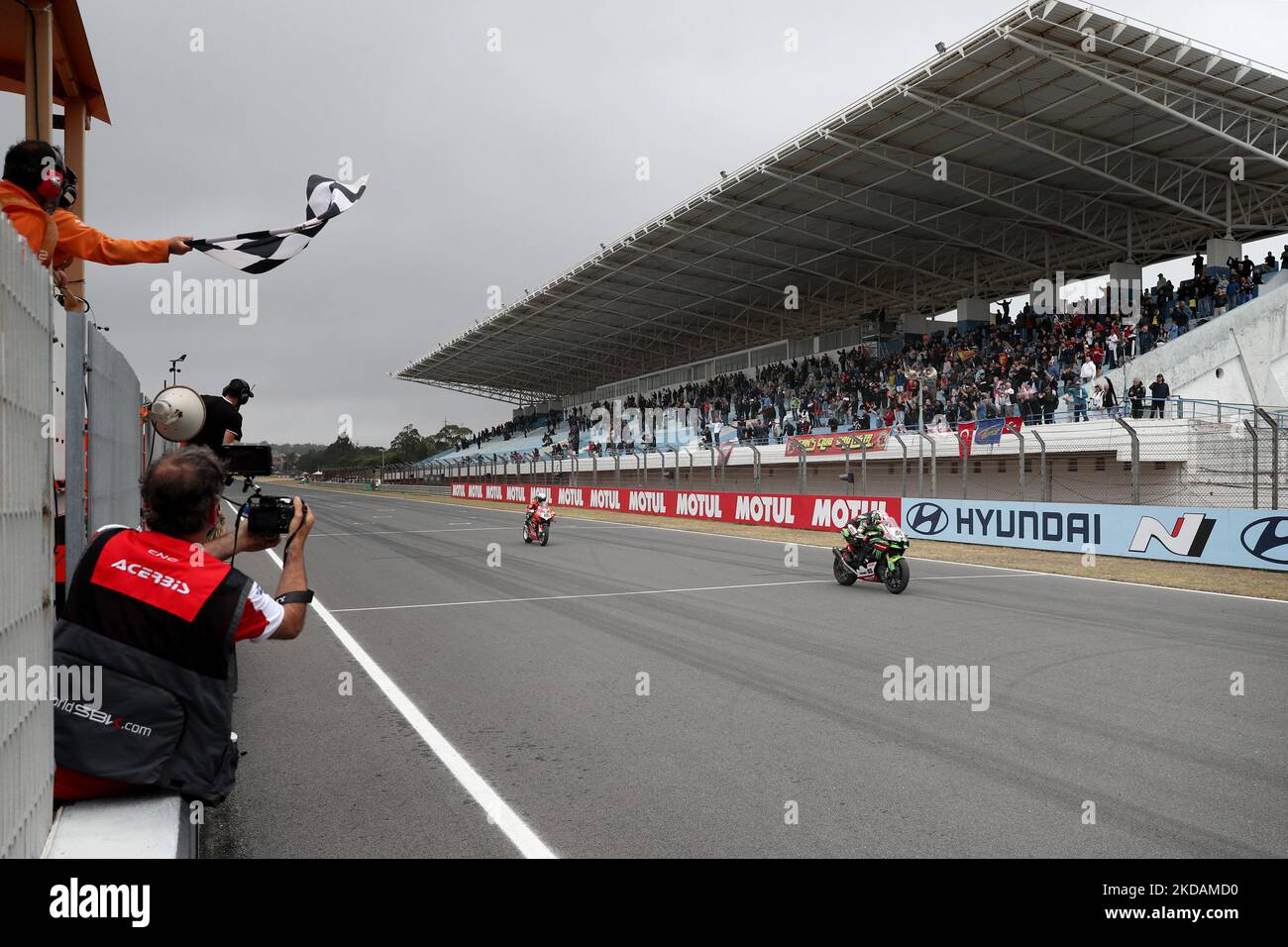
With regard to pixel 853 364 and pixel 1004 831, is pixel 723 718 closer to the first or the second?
pixel 1004 831

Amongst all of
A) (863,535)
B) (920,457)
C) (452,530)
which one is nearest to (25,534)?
(863,535)

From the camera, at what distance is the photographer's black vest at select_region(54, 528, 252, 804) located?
2.71m

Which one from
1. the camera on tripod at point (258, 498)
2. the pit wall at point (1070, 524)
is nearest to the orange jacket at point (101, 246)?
the camera on tripod at point (258, 498)

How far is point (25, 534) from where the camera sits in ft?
7.36

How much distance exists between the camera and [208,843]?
3393 millimetres

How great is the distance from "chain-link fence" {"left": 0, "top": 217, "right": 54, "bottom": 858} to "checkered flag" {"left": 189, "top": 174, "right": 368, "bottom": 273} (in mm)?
1225

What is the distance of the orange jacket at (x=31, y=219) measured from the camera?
325 centimetres

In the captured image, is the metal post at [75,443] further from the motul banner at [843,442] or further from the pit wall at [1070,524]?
the motul banner at [843,442]

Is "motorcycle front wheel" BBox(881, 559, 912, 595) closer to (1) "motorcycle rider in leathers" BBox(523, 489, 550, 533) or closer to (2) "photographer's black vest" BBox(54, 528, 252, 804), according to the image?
(1) "motorcycle rider in leathers" BBox(523, 489, 550, 533)

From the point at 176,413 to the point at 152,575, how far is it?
4.66ft

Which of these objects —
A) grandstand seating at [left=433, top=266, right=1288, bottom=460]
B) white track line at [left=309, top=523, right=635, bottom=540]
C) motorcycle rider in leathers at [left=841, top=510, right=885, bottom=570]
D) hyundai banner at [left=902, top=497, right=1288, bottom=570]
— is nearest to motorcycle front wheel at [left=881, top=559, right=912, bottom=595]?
motorcycle rider in leathers at [left=841, top=510, right=885, bottom=570]

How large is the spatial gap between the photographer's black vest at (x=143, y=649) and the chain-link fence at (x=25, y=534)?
20 cm

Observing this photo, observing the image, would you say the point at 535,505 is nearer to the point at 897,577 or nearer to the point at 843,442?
the point at 897,577
